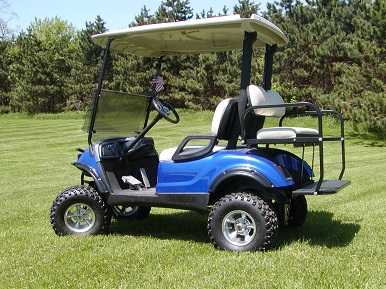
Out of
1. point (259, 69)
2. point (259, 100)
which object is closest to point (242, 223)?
point (259, 100)

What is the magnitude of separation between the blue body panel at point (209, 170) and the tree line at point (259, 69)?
588 inches

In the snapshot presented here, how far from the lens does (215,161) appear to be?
4598 millimetres

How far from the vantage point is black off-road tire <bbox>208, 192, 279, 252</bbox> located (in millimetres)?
4320

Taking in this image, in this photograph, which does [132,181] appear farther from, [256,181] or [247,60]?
[247,60]

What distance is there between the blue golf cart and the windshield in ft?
0.04

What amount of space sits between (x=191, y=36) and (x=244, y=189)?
1703mm

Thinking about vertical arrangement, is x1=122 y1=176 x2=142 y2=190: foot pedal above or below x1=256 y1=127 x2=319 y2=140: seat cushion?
below

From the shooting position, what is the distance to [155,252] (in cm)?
447

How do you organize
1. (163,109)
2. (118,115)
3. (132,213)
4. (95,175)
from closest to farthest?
(95,175)
(163,109)
(118,115)
(132,213)

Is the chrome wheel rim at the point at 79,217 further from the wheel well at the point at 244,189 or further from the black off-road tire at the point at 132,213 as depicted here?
the wheel well at the point at 244,189

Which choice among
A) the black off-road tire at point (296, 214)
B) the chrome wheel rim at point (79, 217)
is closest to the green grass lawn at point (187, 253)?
the black off-road tire at point (296, 214)

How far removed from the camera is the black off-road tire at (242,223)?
14.2 feet

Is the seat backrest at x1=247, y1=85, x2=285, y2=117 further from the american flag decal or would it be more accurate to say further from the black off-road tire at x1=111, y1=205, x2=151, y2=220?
the black off-road tire at x1=111, y1=205, x2=151, y2=220

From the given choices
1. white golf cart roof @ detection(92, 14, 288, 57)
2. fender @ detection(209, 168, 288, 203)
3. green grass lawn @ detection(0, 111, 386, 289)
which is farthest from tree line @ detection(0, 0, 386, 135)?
fender @ detection(209, 168, 288, 203)
